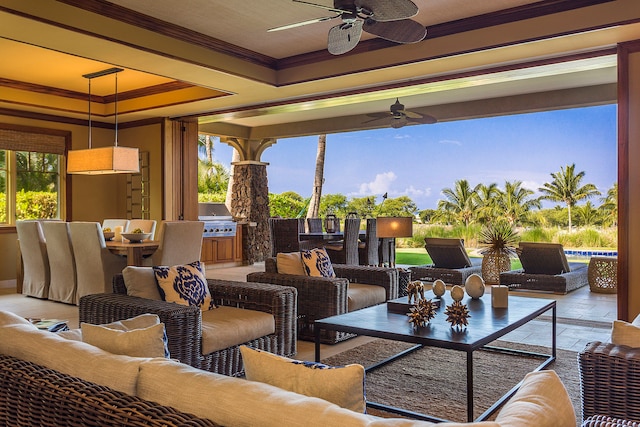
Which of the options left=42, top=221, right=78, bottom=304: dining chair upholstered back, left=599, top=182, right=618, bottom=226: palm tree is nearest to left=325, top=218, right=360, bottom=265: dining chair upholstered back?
left=42, top=221, right=78, bottom=304: dining chair upholstered back

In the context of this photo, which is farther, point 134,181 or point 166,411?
point 134,181

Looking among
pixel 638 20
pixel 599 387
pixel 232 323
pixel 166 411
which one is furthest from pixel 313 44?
pixel 166 411

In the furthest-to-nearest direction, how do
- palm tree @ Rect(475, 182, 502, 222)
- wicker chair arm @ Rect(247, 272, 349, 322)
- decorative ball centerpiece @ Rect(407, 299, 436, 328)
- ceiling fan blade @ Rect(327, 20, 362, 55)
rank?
1. palm tree @ Rect(475, 182, 502, 222)
2. wicker chair arm @ Rect(247, 272, 349, 322)
3. ceiling fan blade @ Rect(327, 20, 362, 55)
4. decorative ball centerpiece @ Rect(407, 299, 436, 328)

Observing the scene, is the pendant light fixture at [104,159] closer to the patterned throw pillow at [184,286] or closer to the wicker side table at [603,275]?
the patterned throw pillow at [184,286]

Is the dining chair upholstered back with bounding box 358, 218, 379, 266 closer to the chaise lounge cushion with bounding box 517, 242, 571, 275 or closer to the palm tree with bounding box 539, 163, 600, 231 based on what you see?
the chaise lounge cushion with bounding box 517, 242, 571, 275

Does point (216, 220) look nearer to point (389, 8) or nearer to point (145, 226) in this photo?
Answer: point (145, 226)

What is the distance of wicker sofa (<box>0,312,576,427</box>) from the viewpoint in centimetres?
113

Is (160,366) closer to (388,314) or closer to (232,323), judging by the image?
(232,323)

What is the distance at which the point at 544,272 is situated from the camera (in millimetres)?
7527

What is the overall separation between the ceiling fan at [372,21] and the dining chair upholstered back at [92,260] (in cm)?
353

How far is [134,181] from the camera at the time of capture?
8891 mm

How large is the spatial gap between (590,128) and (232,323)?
13.8 metres

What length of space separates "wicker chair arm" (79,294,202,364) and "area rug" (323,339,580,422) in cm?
104

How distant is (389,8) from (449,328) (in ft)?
6.19
